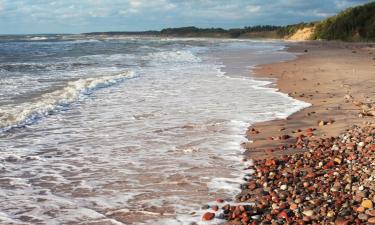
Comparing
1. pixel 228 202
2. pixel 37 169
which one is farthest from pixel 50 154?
pixel 228 202

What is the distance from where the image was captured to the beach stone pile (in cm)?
457

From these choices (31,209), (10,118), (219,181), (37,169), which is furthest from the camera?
(10,118)

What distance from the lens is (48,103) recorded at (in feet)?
40.0

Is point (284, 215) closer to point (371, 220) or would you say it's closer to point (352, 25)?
point (371, 220)

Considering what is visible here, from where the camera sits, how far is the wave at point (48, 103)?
10.00m

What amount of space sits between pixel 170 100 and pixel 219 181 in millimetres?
6783

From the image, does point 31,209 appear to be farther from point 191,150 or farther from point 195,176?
point 191,150

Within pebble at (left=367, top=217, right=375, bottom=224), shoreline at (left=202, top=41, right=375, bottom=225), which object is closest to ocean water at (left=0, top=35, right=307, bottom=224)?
shoreline at (left=202, top=41, right=375, bottom=225)

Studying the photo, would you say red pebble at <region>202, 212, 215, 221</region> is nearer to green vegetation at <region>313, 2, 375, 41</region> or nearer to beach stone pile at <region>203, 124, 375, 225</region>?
beach stone pile at <region>203, 124, 375, 225</region>

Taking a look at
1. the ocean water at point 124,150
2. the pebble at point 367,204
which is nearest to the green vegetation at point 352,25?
the ocean water at point 124,150

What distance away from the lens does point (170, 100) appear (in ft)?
41.1

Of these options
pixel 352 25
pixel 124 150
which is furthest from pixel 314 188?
pixel 352 25

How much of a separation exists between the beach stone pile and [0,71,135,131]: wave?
5.63 metres

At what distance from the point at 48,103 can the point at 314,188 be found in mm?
8597
